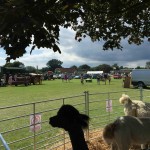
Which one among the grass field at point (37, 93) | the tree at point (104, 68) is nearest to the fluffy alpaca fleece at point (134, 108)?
the grass field at point (37, 93)

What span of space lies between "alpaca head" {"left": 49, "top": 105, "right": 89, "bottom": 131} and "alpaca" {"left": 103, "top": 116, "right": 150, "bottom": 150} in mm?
2407

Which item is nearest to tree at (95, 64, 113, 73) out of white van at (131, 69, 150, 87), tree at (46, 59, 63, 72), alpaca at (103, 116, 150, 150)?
tree at (46, 59, 63, 72)

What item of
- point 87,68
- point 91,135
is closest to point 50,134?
point 91,135

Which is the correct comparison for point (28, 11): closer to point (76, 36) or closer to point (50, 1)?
point (50, 1)

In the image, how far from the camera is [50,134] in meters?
12.5

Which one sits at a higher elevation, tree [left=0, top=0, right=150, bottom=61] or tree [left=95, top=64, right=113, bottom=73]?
tree [left=95, top=64, right=113, bottom=73]

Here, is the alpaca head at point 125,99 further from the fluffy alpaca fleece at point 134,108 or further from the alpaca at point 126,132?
the alpaca at point 126,132

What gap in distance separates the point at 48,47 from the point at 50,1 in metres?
0.79

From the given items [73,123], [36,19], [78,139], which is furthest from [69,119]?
[36,19]

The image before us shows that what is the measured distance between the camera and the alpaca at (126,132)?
7.75 meters

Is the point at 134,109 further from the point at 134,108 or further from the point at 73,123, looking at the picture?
the point at 73,123

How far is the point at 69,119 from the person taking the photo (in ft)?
17.8

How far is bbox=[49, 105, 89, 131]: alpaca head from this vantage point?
5387 millimetres

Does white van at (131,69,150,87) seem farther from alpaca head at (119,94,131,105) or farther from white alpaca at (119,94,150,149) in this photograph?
alpaca head at (119,94,131,105)
